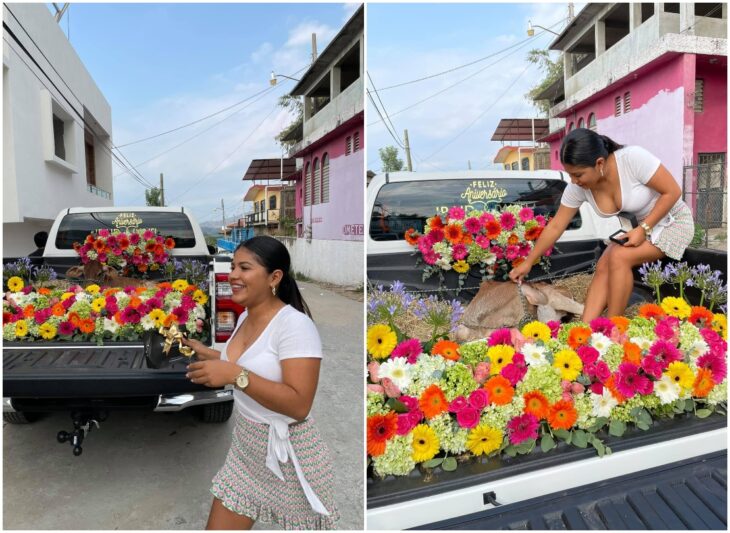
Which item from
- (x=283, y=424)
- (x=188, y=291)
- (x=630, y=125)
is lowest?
(x=283, y=424)

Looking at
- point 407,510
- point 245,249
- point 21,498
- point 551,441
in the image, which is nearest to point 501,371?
point 551,441

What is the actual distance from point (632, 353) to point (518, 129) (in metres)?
1.33

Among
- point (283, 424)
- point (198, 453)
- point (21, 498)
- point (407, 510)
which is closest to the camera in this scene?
point (407, 510)

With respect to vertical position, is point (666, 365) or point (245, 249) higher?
point (245, 249)

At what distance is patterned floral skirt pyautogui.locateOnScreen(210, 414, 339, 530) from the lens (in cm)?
140

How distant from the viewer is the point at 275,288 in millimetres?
1462

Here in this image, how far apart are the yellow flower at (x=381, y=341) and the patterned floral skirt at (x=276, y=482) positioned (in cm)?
31

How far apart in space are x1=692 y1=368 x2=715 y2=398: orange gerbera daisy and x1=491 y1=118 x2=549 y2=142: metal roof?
123 cm

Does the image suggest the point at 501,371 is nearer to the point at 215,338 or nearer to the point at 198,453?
the point at 215,338

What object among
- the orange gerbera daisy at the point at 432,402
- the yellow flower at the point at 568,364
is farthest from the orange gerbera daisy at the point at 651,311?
the orange gerbera daisy at the point at 432,402

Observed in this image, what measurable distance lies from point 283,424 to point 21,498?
1.81 metres

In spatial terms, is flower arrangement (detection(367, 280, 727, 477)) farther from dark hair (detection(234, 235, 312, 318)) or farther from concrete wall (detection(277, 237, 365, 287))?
concrete wall (detection(277, 237, 365, 287))

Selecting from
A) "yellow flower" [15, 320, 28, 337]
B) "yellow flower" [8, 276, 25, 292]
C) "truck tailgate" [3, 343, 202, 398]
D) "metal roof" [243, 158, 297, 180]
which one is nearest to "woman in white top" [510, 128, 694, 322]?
"truck tailgate" [3, 343, 202, 398]

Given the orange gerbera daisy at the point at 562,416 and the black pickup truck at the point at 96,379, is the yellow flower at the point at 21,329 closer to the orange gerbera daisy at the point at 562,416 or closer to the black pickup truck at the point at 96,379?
the black pickup truck at the point at 96,379
